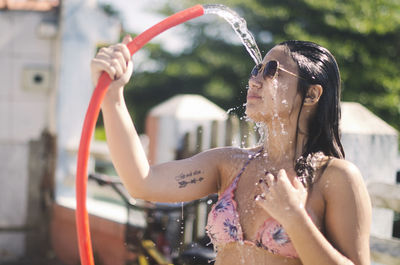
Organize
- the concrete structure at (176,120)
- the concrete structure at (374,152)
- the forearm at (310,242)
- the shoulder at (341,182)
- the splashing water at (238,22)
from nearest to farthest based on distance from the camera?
the forearm at (310,242) < the shoulder at (341,182) < the splashing water at (238,22) < the concrete structure at (374,152) < the concrete structure at (176,120)

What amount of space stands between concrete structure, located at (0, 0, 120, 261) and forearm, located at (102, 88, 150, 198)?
15.8ft

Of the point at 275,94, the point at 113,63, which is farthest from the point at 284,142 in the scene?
the point at 113,63

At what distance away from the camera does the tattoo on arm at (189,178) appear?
7.82ft

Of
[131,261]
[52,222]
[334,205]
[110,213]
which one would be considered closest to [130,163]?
[334,205]

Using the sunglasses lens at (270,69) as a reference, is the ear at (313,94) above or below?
below

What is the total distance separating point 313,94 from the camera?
2.26 meters

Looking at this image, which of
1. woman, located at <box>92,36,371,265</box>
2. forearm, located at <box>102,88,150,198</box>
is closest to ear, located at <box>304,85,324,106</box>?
woman, located at <box>92,36,371,265</box>

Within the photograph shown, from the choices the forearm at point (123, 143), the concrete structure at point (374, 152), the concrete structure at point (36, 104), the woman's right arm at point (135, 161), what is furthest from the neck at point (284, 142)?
the concrete structure at point (36, 104)

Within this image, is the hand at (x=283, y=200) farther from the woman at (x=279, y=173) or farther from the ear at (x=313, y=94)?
the ear at (x=313, y=94)

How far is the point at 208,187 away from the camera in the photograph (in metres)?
2.47

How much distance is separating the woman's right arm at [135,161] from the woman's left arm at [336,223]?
495 millimetres

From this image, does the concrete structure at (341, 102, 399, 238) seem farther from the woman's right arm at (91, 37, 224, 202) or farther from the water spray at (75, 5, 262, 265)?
the water spray at (75, 5, 262, 265)

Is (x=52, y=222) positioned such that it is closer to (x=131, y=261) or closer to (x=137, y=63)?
(x=131, y=261)

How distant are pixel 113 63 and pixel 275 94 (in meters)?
0.60
